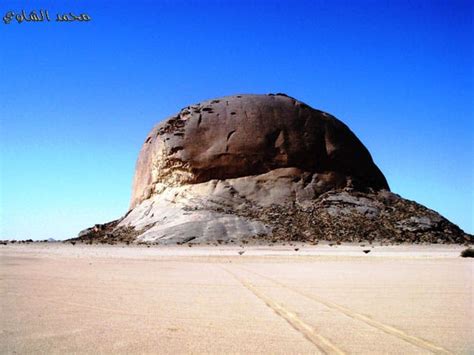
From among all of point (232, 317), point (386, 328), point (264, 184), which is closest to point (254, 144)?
point (264, 184)

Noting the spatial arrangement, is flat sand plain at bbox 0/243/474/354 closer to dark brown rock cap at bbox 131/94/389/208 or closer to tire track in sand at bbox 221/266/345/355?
tire track in sand at bbox 221/266/345/355

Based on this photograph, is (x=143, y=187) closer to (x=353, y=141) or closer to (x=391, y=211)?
(x=353, y=141)

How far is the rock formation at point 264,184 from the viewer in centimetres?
3397

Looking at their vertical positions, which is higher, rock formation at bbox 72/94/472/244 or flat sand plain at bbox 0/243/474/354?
rock formation at bbox 72/94/472/244

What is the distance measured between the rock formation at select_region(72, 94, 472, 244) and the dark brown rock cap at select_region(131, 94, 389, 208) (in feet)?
0.27

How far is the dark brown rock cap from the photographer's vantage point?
41125mm

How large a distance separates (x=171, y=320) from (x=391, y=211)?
34.4 metres

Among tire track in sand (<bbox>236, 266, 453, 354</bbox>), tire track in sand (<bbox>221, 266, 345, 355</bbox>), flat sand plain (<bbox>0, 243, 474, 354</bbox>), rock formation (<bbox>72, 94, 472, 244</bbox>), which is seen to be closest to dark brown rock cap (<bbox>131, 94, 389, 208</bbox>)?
rock formation (<bbox>72, 94, 472, 244</bbox>)

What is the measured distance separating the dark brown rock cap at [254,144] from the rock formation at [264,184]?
83 millimetres

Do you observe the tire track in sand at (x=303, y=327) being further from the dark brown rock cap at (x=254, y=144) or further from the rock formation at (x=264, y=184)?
the dark brown rock cap at (x=254, y=144)

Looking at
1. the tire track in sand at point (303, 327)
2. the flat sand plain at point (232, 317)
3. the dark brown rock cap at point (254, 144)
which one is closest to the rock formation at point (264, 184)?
the dark brown rock cap at point (254, 144)

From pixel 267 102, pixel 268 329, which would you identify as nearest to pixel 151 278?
pixel 268 329

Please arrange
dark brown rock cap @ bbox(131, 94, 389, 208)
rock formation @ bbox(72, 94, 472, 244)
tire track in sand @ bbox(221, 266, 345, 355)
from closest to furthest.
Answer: tire track in sand @ bbox(221, 266, 345, 355)
rock formation @ bbox(72, 94, 472, 244)
dark brown rock cap @ bbox(131, 94, 389, 208)

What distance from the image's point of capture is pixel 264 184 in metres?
40.3
